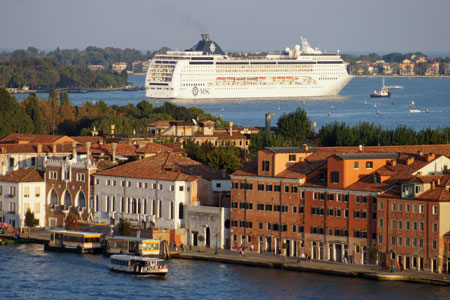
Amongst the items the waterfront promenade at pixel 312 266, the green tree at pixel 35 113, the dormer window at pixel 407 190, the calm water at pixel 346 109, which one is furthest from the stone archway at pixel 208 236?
the calm water at pixel 346 109

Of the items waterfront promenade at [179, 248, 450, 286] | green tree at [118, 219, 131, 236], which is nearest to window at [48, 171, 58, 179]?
green tree at [118, 219, 131, 236]

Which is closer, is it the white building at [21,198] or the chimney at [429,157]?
the chimney at [429,157]

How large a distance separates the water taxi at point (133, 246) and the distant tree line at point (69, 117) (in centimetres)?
3306

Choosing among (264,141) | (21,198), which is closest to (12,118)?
(264,141)

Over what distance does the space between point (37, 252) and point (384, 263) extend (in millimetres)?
14160

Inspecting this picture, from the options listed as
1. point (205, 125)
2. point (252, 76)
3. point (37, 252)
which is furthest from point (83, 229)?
point (252, 76)

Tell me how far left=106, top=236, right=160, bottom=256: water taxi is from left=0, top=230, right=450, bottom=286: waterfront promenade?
82cm

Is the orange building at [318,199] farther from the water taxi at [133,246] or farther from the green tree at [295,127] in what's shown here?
the green tree at [295,127]

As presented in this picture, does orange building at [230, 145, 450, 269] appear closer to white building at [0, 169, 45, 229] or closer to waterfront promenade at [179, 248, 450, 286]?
waterfront promenade at [179, 248, 450, 286]

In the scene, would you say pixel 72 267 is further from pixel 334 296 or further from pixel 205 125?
pixel 205 125

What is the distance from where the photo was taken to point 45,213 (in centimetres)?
5725

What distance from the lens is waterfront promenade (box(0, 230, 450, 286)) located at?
41.8 meters

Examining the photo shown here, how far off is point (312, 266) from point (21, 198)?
16987 mm

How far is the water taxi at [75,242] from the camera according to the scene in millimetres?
50812
